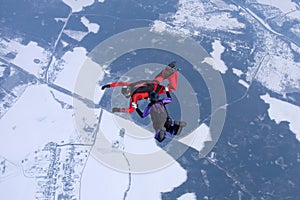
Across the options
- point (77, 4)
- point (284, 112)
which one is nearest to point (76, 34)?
point (77, 4)

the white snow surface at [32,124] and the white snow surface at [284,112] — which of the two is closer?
the white snow surface at [32,124]

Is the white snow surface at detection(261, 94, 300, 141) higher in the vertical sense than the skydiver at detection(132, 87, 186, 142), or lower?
lower

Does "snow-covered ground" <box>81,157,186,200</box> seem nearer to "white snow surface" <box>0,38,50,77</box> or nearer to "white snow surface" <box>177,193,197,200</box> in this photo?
"white snow surface" <box>177,193,197,200</box>

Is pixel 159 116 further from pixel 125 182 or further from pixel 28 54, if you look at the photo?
pixel 28 54

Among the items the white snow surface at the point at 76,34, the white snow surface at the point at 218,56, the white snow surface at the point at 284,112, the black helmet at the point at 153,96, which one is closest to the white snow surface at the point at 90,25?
the white snow surface at the point at 76,34

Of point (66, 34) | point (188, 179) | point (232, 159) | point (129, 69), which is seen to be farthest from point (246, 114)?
point (66, 34)

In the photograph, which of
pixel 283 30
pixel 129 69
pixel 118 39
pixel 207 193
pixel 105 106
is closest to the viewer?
pixel 207 193

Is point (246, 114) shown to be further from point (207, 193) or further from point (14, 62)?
point (14, 62)

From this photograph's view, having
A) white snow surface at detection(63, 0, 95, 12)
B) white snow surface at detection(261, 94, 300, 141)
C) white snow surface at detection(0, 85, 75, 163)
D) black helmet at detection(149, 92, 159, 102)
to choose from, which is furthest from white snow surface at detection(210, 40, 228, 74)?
black helmet at detection(149, 92, 159, 102)

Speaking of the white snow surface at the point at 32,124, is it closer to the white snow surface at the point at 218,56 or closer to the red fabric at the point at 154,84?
the red fabric at the point at 154,84
